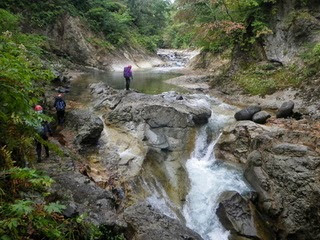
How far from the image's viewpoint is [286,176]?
30.3 ft

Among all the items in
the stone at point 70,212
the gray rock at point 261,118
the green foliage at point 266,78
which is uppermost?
the green foliage at point 266,78

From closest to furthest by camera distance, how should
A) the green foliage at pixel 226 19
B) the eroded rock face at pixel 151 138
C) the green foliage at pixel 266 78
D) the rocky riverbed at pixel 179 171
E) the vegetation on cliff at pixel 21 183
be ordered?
the vegetation on cliff at pixel 21 183
the rocky riverbed at pixel 179 171
the eroded rock face at pixel 151 138
the green foliage at pixel 266 78
the green foliage at pixel 226 19

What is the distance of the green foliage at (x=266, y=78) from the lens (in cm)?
1689

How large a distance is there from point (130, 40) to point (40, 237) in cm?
3831

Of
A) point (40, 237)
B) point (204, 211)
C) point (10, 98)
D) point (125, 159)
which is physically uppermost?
point (10, 98)

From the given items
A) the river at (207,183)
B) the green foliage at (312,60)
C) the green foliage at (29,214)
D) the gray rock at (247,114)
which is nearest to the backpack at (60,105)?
the river at (207,183)

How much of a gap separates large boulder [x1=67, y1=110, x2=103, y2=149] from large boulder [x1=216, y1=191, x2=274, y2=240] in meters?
5.30

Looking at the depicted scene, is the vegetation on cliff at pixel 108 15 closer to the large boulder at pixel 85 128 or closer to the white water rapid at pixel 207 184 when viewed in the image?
the large boulder at pixel 85 128

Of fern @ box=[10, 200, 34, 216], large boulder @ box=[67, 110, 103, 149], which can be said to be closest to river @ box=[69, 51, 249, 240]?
large boulder @ box=[67, 110, 103, 149]

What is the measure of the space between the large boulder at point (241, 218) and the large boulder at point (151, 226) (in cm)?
195

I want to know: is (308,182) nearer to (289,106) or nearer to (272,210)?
(272,210)

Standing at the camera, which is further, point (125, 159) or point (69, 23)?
point (69, 23)

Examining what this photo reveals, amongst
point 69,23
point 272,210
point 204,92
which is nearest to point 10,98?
point 272,210

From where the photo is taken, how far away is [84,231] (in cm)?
478
